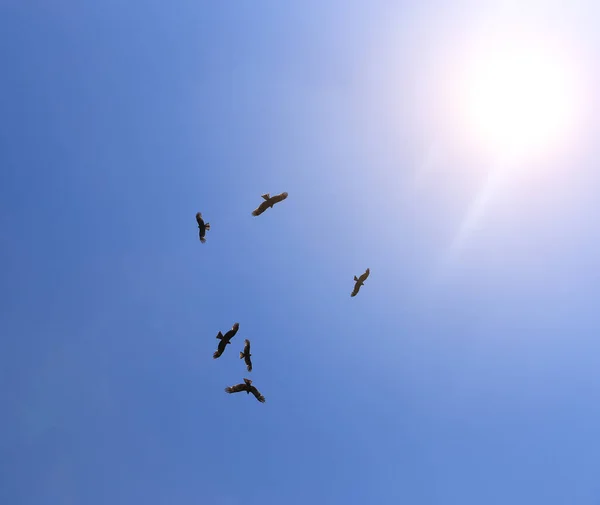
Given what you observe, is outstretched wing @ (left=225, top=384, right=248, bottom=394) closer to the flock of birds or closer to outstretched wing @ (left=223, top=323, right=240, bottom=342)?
the flock of birds

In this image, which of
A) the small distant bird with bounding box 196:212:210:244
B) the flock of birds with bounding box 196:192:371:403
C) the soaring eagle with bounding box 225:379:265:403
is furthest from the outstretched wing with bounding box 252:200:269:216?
the soaring eagle with bounding box 225:379:265:403

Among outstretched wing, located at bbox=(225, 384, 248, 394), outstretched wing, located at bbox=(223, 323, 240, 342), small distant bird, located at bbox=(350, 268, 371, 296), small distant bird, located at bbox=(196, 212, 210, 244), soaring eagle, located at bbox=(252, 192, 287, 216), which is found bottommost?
outstretched wing, located at bbox=(225, 384, 248, 394)

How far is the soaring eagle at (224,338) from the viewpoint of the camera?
36938 mm

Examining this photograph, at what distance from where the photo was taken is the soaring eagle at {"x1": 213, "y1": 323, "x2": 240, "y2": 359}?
3694 centimetres

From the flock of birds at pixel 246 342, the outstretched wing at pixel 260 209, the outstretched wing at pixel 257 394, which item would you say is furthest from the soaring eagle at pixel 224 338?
the outstretched wing at pixel 260 209

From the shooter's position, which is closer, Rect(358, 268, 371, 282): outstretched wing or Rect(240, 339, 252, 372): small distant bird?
Rect(240, 339, 252, 372): small distant bird

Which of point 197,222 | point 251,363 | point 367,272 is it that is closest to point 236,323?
point 251,363

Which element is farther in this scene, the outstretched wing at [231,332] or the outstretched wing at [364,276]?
the outstretched wing at [364,276]

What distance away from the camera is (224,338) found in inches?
1459

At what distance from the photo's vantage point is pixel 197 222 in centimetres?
4116

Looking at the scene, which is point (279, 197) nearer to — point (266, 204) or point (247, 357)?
point (266, 204)

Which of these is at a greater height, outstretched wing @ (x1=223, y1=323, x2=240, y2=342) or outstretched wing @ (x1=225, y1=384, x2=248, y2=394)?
outstretched wing @ (x1=223, y1=323, x2=240, y2=342)

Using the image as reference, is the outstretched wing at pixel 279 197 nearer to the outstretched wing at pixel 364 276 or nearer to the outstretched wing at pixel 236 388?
the outstretched wing at pixel 364 276

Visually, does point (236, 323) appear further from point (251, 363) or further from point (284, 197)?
point (284, 197)
